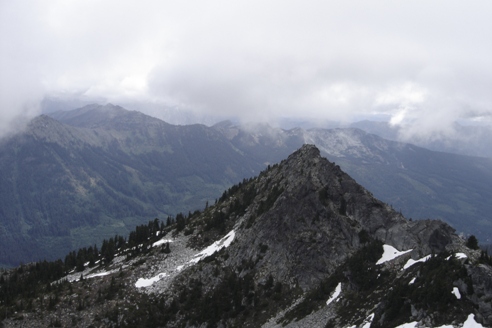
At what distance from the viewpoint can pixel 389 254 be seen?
80.0m

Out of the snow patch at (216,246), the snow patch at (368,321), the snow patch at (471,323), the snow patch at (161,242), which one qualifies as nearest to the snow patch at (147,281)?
the snow patch at (216,246)

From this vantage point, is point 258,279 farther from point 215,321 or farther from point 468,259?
point 468,259

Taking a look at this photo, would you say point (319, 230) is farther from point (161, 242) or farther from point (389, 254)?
point (161, 242)

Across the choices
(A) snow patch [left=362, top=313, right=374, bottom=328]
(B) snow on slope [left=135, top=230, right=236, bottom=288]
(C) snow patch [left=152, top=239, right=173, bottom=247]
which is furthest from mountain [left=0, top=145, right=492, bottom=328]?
(C) snow patch [left=152, top=239, right=173, bottom=247]

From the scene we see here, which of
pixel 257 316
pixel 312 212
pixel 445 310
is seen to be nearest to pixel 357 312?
pixel 445 310

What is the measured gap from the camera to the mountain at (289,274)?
5431 centimetres

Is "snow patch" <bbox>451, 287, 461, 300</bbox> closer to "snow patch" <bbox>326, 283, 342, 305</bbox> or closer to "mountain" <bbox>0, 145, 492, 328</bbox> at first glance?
"mountain" <bbox>0, 145, 492, 328</bbox>

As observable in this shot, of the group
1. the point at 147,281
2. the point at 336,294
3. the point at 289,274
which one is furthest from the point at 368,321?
the point at 147,281

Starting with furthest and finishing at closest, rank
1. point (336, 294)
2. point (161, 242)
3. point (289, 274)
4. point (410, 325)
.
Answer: point (161, 242), point (289, 274), point (336, 294), point (410, 325)

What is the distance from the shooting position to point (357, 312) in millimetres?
62625

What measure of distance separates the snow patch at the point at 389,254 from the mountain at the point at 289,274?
0.68 feet

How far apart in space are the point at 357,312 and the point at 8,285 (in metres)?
98.7

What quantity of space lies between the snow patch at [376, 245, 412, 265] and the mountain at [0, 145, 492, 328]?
0.21 metres

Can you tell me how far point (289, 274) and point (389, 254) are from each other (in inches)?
894
